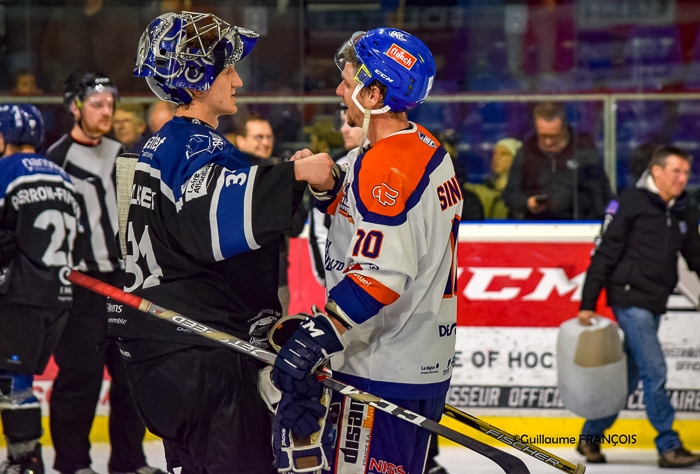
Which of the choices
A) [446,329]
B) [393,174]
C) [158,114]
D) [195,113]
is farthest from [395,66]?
[158,114]

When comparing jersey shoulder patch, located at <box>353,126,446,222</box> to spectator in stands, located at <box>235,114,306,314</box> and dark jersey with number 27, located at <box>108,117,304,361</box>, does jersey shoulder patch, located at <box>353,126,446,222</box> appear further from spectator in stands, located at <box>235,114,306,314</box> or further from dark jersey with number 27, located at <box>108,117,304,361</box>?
spectator in stands, located at <box>235,114,306,314</box>

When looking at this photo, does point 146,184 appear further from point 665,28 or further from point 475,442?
point 665,28

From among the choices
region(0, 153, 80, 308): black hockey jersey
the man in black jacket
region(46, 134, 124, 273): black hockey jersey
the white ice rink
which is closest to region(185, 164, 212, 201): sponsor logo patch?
region(0, 153, 80, 308): black hockey jersey

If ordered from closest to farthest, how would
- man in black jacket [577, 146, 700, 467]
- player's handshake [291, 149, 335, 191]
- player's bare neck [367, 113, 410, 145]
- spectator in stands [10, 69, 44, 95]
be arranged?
1. player's handshake [291, 149, 335, 191]
2. player's bare neck [367, 113, 410, 145]
3. man in black jacket [577, 146, 700, 467]
4. spectator in stands [10, 69, 44, 95]

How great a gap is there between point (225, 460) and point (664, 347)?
3.29 meters

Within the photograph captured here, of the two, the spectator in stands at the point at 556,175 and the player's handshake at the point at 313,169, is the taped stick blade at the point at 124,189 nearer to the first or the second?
the player's handshake at the point at 313,169

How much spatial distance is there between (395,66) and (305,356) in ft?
2.20

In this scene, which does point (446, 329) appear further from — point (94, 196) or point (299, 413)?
point (94, 196)

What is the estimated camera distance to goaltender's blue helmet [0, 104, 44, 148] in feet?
13.5

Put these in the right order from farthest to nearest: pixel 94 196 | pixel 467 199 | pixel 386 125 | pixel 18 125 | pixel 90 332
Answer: pixel 467 199 → pixel 94 196 → pixel 90 332 → pixel 18 125 → pixel 386 125

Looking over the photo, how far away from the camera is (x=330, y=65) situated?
549 centimetres

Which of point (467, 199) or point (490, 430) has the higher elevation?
point (467, 199)

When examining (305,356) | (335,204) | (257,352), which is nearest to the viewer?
(305,356)

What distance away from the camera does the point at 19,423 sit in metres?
3.95
